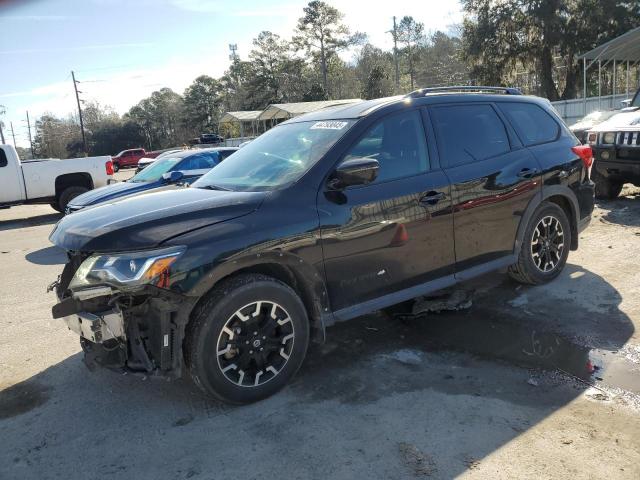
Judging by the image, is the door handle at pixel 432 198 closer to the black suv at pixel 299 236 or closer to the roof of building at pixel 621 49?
the black suv at pixel 299 236

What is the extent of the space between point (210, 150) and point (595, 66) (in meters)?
33.9

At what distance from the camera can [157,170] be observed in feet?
35.3

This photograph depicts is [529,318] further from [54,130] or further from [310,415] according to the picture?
[54,130]

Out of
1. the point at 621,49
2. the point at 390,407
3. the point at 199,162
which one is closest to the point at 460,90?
the point at 390,407

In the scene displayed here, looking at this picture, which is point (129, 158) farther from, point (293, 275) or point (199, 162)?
point (293, 275)

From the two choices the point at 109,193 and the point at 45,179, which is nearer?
the point at 109,193

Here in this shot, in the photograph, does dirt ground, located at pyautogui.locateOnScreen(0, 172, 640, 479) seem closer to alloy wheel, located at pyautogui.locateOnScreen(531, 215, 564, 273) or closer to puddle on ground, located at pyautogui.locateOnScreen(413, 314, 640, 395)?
puddle on ground, located at pyautogui.locateOnScreen(413, 314, 640, 395)

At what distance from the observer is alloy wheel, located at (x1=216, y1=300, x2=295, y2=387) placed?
3.24 meters

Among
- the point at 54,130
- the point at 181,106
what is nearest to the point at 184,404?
the point at 181,106

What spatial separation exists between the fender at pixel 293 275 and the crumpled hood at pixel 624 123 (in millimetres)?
6699

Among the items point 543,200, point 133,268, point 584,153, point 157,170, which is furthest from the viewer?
point 157,170

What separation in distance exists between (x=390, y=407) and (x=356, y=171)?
1.48 meters

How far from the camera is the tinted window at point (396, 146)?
3.85 meters

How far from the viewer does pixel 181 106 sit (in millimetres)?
82938
